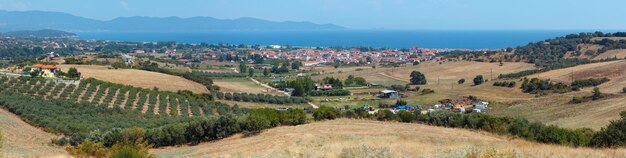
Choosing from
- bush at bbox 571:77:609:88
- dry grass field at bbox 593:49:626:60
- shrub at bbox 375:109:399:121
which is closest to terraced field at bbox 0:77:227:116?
shrub at bbox 375:109:399:121

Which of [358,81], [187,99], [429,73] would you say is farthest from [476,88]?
[187,99]

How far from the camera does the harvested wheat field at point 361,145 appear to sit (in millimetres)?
10914

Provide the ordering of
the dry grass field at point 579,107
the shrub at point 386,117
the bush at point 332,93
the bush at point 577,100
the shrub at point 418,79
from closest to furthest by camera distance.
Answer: the shrub at point 386,117
the dry grass field at point 579,107
the bush at point 577,100
the bush at point 332,93
the shrub at point 418,79

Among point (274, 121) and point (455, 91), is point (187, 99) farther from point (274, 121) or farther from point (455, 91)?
point (455, 91)

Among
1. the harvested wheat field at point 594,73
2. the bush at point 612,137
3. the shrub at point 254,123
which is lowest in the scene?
the harvested wheat field at point 594,73

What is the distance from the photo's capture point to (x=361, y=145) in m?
12.6

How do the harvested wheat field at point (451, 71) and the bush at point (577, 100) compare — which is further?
the harvested wheat field at point (451, 71)

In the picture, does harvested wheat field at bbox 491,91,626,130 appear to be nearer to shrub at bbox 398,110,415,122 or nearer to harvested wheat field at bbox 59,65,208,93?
shrub at bbox 398,110,415,122

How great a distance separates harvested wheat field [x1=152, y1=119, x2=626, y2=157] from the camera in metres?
10.9

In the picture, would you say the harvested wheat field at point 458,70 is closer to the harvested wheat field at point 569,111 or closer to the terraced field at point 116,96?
the harvested wheat field at point 569,111

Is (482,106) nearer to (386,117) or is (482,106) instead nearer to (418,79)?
(386,117)

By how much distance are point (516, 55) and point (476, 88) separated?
133 feet

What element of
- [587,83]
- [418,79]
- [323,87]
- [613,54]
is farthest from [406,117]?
[613,54]

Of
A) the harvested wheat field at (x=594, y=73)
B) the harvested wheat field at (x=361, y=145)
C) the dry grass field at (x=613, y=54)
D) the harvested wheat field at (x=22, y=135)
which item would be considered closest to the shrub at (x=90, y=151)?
the harvested wheat field at (x=361, y=145)
